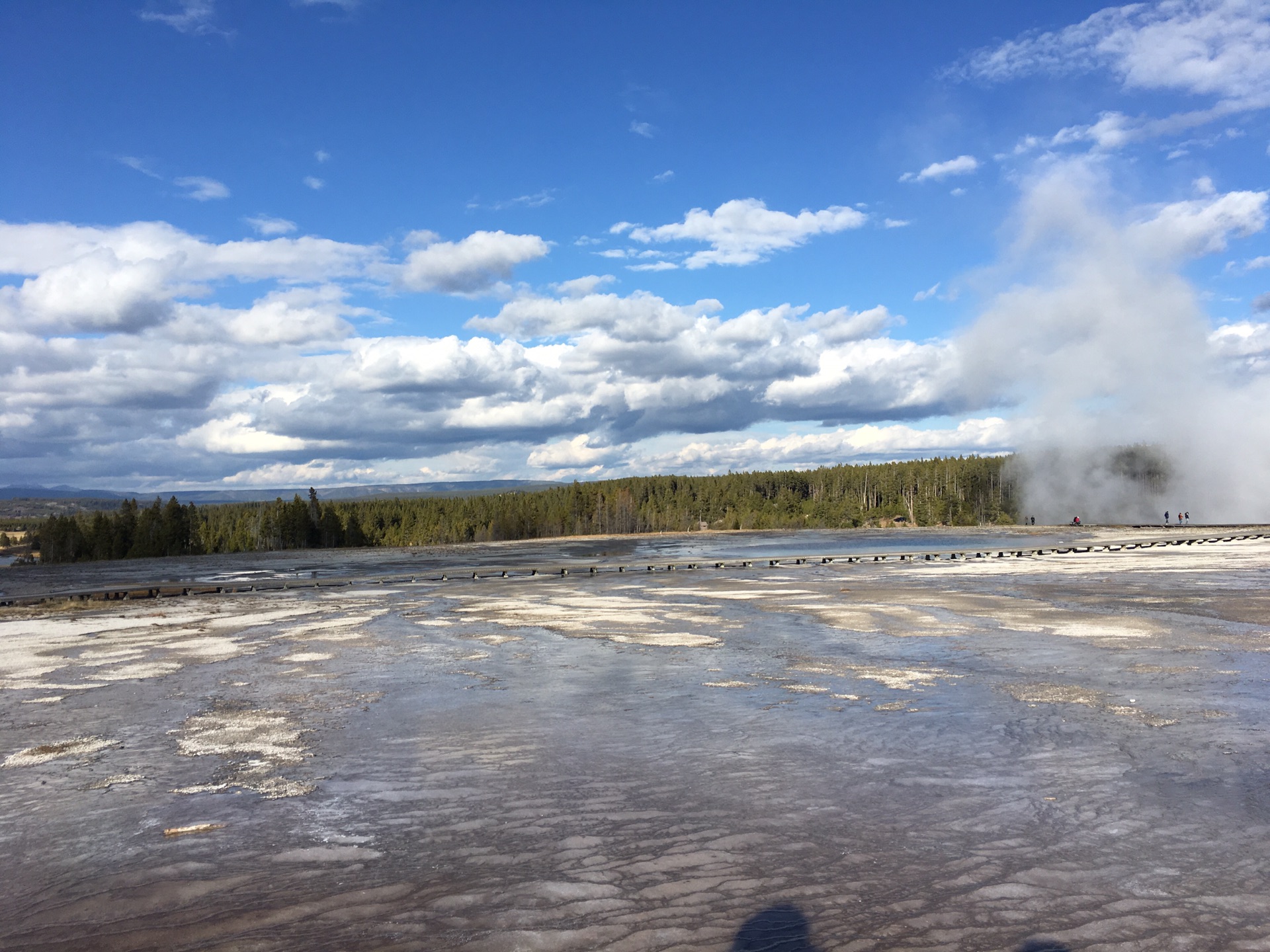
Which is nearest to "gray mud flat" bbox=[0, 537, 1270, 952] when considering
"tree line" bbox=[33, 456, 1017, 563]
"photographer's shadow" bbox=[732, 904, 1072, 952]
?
"photographer's shadow" bbox=[732, 904, 1072, 952]

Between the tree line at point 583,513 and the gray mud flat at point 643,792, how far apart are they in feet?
289

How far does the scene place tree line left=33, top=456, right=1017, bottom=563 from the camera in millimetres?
94188

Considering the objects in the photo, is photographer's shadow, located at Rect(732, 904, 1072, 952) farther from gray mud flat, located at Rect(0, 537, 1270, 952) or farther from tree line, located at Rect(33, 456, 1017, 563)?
tree line, located at Rect(33, 456, 1017, 563)

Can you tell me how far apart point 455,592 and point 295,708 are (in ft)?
65.2

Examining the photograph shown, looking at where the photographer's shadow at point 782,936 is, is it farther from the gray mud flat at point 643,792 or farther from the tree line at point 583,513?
the tree line at point 583,513

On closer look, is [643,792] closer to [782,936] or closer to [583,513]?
[782,936]

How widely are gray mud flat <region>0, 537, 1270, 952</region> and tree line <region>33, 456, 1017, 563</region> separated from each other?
88.0m

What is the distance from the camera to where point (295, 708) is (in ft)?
38.8

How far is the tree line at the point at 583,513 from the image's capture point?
309ft

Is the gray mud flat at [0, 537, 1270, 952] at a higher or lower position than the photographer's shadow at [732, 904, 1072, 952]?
lower

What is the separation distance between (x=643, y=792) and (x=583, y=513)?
12712 centimetres

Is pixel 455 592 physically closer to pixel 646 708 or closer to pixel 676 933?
pixel 646 708

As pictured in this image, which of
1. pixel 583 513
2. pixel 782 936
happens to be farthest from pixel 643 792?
pixel 583 513

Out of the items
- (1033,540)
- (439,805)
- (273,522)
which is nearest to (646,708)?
(439,805)
